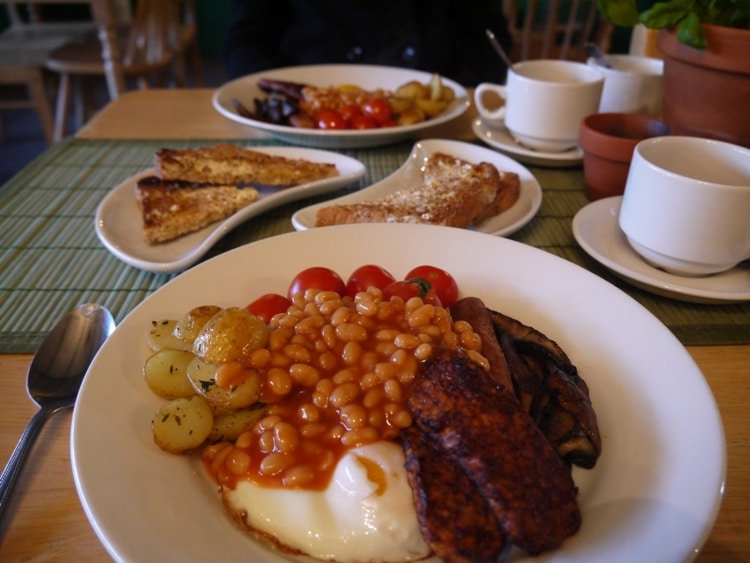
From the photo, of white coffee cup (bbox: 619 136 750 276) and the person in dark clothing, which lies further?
the person in dark clothing

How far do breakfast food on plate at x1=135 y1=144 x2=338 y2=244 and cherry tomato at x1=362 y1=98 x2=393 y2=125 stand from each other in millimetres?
594

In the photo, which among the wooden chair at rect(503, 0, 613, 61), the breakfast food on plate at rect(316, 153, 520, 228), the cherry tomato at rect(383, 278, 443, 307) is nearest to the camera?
the cherry tomato at rect(383, 278, 443, 307)

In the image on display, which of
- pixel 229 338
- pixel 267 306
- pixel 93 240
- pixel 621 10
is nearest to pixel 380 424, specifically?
pixel 229 338

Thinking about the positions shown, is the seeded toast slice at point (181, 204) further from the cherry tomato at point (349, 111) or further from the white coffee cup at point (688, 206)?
the white coffee cup at point (688, 206)

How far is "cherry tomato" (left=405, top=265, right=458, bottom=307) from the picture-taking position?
5.10 feet

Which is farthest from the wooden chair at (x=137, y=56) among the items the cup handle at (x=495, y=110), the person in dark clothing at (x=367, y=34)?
the cup handle at (x=495, y=110)

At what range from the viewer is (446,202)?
6.55 feet

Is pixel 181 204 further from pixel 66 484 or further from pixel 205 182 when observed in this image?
pixel 66 484

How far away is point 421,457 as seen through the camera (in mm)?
1057

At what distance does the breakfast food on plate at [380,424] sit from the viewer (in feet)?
3.18

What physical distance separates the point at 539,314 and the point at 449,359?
1.40ft

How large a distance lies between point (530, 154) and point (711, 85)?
787 millimetres

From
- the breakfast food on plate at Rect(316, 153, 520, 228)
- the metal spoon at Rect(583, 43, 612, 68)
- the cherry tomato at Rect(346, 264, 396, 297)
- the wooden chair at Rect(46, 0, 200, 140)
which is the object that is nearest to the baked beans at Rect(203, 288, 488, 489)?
the cherry tomato at Rect(346, 264, 396, 297)

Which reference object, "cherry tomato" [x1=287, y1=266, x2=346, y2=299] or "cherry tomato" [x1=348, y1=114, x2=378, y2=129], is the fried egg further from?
"cherry tomato" [x1=348, y1=114, x2=378, y2=129]
